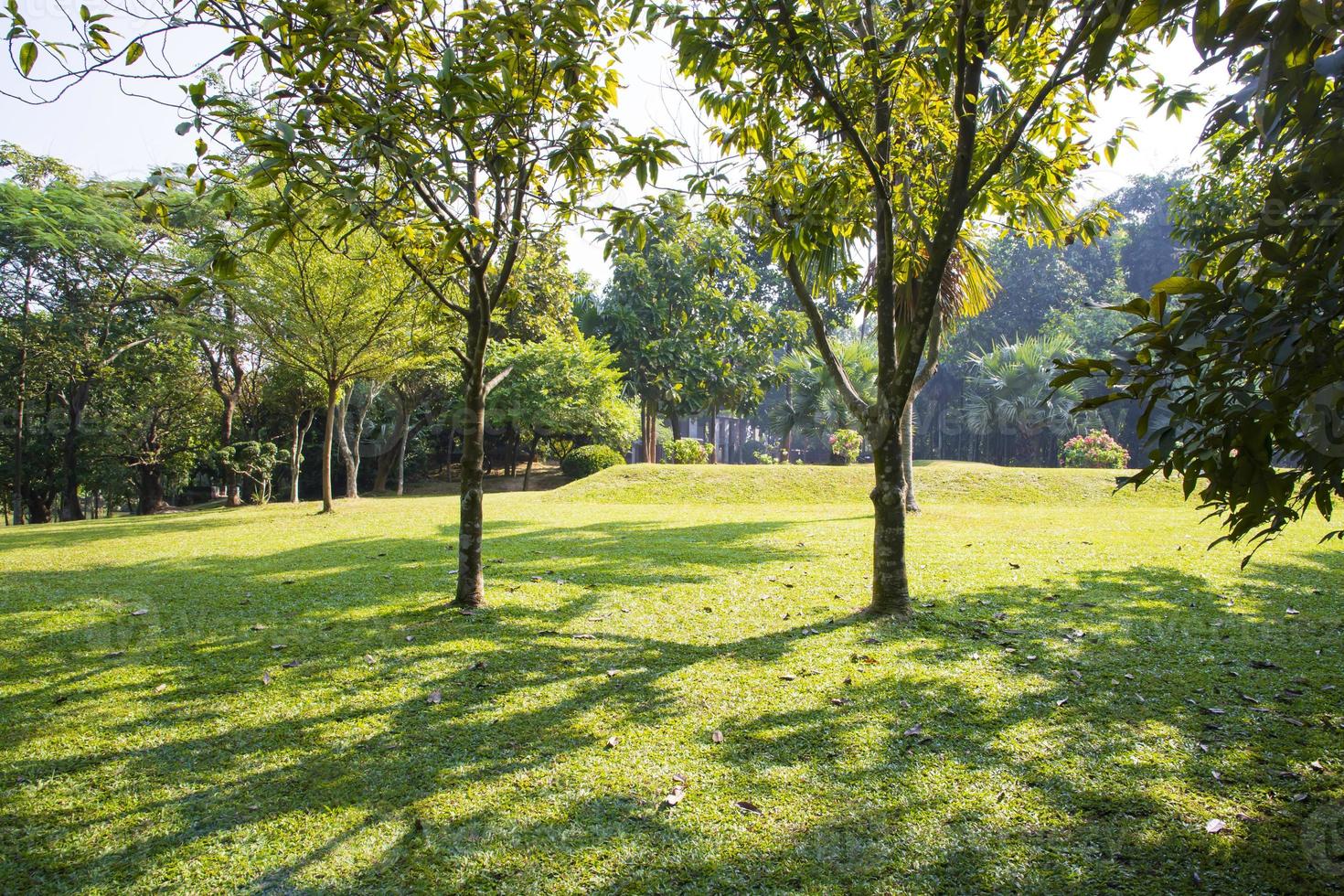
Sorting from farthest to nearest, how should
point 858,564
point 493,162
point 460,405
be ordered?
point 460,405 → point 858,564 → point 493,162

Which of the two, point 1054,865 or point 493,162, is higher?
point 493,162

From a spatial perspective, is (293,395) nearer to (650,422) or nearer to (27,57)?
(650,422)

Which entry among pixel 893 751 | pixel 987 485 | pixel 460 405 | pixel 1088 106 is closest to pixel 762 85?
pixel 1088 106

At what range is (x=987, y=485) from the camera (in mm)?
17156

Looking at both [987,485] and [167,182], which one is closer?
[167,182]

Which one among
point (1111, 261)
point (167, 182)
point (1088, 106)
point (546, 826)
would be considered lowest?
point (546, 826)

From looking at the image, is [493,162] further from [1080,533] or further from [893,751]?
[1080,533]

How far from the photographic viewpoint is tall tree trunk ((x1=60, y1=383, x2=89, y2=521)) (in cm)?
1995

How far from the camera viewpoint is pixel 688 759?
3.34m

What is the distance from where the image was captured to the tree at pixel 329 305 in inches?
498

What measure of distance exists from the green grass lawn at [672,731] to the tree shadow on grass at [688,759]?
0.06ft

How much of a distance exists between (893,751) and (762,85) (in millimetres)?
4614

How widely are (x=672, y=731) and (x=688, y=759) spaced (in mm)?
308

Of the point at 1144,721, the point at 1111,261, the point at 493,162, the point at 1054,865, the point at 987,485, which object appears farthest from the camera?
the point at 1111,261
